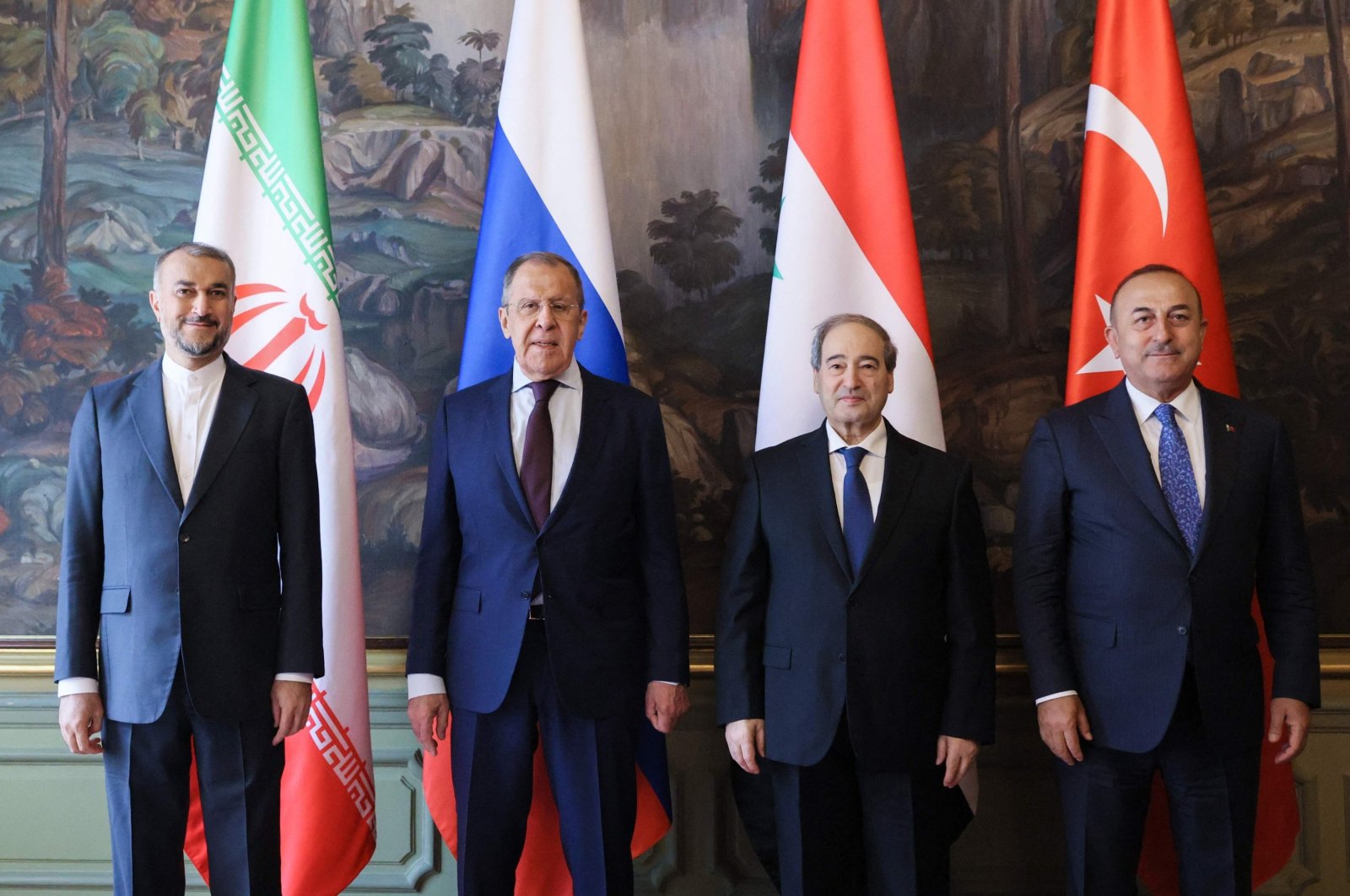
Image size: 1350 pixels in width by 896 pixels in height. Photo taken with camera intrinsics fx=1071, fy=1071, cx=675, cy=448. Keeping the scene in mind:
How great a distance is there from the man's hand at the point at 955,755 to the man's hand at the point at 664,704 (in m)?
0.59

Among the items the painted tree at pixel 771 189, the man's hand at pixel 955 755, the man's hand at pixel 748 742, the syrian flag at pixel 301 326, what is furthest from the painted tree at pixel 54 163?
the man's hand at pixel 955 755

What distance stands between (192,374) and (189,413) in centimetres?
9

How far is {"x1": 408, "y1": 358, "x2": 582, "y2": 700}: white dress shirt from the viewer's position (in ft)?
8.16

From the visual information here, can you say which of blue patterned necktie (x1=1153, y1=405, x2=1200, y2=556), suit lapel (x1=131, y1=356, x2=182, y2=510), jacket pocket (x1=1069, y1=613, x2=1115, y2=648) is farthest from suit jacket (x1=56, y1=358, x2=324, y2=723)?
blue patterned necktie (x1=1153, y1=405, x2=1200, y2=556)

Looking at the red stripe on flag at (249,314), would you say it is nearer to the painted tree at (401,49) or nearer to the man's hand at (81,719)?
the painted tree at (401,49)

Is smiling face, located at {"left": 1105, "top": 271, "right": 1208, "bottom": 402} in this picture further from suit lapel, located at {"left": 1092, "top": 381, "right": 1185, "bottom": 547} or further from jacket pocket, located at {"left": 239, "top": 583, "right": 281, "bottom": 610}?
jacket pocket, located at {"left": 239, "top": 583, "right": 281, "bottom": 610}

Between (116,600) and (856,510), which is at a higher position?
(856,510)

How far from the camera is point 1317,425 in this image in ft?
10.6

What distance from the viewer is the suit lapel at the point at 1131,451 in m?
2.34

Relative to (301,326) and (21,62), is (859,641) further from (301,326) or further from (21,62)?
(21,62)

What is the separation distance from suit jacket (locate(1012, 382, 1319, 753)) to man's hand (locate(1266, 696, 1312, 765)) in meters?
0.03

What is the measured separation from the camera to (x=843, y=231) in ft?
9.80

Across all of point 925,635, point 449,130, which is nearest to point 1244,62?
point 925,635

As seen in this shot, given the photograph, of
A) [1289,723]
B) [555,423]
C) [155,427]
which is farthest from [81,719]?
[1289,723]
